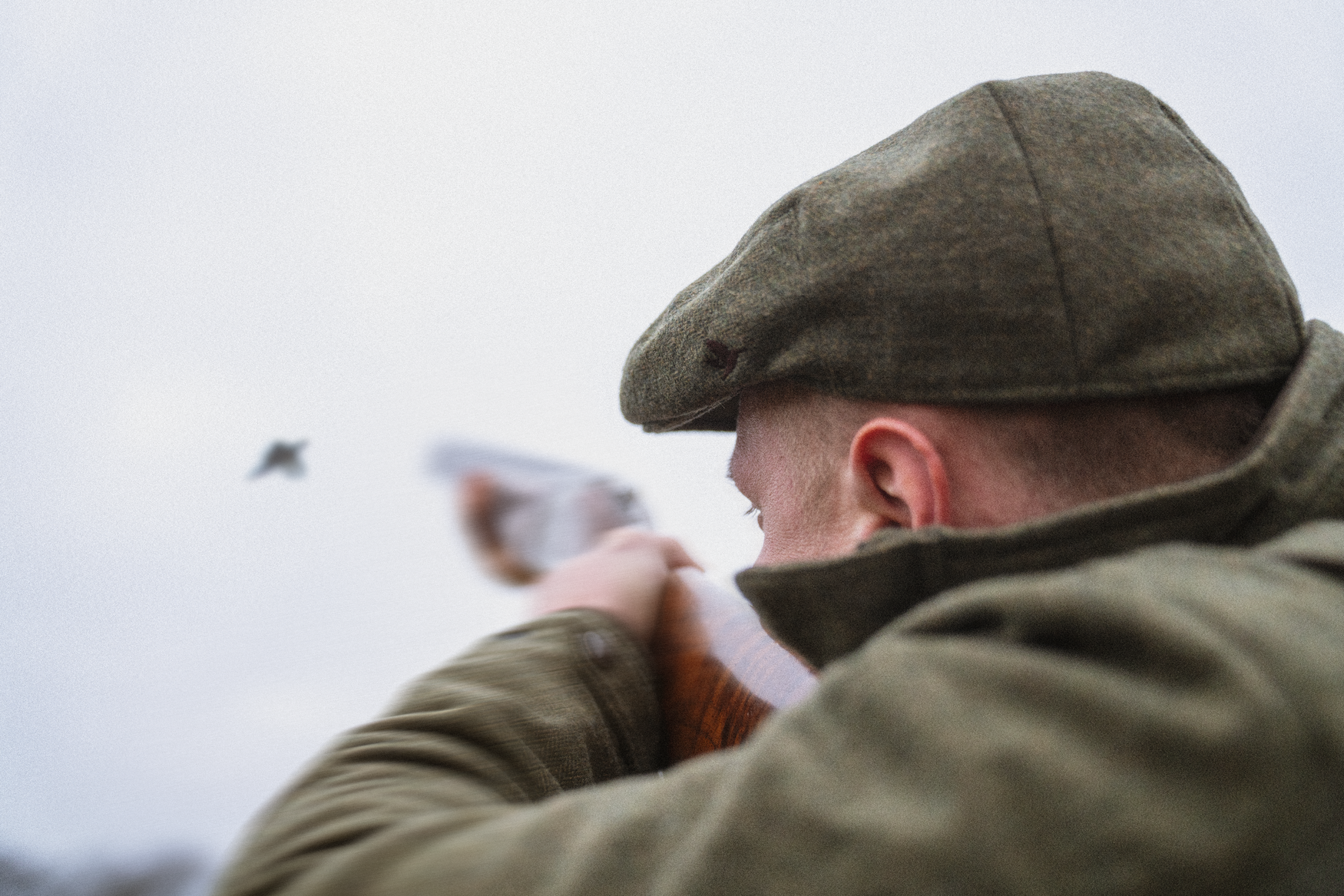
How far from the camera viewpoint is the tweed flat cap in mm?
958

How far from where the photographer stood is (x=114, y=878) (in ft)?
4.17

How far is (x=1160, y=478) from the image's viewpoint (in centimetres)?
96

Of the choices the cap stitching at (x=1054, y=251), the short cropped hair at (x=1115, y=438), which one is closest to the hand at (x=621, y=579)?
the short cropped hair at (x=1115, y=438)

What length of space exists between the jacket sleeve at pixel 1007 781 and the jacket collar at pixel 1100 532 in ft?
0.35

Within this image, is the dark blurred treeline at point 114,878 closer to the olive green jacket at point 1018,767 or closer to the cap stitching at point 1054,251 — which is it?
the olive green jacket at point 1018,767

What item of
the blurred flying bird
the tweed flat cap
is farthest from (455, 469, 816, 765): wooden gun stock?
the blurred flying bird

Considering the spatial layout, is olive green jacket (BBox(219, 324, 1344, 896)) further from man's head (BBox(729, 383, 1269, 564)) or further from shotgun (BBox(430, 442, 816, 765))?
shotgun (BBox(430, 442, 816, 765))

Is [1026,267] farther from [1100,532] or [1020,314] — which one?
[1100,532]

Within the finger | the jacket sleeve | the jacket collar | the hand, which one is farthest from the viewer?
the finger

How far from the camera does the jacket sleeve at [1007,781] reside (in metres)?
0.55

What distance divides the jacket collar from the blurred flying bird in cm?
113

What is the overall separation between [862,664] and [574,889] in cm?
25

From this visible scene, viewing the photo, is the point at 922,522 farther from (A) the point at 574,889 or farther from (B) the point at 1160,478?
(A) the point at 574,889

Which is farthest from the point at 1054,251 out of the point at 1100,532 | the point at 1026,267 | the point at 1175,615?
the point at 1175,615
